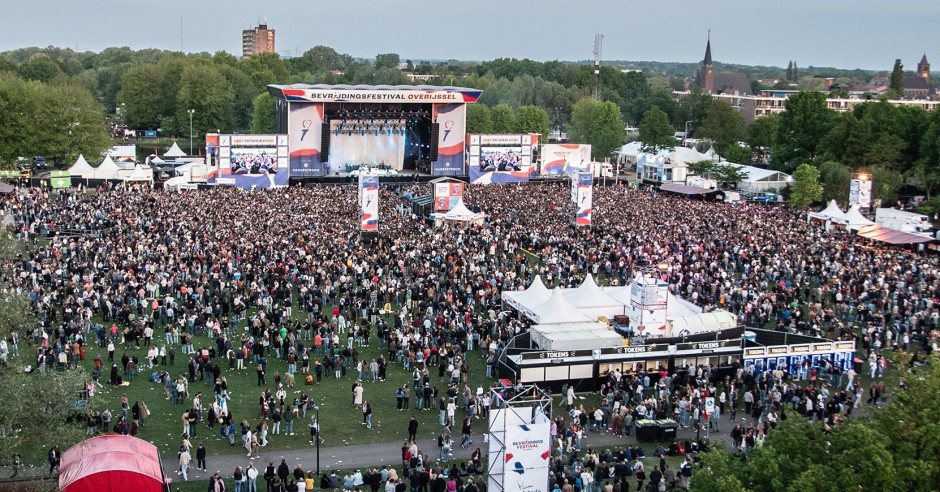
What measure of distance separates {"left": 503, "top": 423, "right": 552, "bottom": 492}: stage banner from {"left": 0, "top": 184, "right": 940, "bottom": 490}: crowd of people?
0.88m

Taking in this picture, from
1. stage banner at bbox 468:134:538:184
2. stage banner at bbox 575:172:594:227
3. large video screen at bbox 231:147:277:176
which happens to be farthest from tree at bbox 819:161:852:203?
large video screen at bbox 231:147:277:176

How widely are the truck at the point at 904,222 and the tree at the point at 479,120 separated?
41484mm

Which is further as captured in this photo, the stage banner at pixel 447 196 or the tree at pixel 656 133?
the tree at pixel 656 133

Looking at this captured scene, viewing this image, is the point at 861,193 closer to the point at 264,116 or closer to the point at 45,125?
the point at 45,125

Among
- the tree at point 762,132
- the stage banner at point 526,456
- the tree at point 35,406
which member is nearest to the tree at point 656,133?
the tree at point 762,132

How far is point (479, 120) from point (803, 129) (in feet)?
91.7

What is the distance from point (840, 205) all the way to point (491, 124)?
115ft

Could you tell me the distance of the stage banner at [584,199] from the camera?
130ft

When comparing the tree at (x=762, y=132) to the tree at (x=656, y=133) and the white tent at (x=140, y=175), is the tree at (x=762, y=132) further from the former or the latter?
the white tent at (x=140, y=175)

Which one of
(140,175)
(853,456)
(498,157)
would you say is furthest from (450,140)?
(853,456)

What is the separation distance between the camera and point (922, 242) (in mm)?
37656

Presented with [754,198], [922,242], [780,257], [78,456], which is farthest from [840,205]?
[78,456]

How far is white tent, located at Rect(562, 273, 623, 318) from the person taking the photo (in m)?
25.6

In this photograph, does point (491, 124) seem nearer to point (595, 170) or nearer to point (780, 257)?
point (595, 170)
